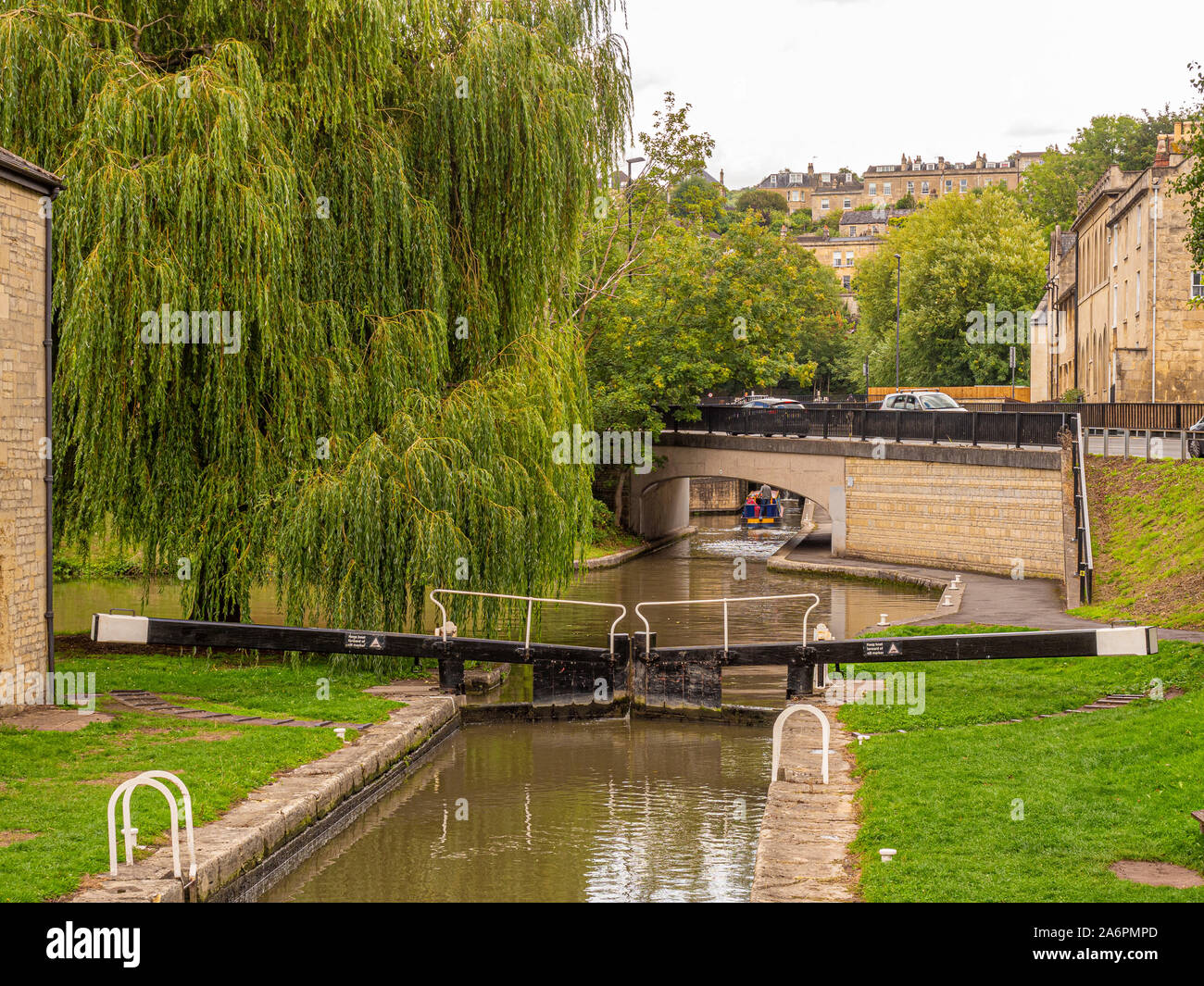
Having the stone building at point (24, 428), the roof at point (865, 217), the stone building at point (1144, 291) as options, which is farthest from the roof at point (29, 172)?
the roof at point (865, 217)

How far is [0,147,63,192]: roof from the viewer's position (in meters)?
14.1

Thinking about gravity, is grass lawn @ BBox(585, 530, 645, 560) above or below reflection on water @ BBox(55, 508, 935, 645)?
above

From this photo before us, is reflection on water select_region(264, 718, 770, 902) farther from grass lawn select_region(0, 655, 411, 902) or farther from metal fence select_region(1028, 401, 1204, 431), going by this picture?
metal fence select_region(1028, 401, 1204, 431)

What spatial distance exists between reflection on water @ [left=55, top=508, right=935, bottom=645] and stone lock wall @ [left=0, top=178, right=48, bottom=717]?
3416 mm

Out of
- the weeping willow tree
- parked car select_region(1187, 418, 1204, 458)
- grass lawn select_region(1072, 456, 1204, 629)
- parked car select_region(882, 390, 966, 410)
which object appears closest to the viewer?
the weeping willow tree

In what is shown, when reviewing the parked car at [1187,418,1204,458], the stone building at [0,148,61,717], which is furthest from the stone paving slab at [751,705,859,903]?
the parked car at [1187,418,1204,458]

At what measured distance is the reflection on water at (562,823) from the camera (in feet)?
36.2

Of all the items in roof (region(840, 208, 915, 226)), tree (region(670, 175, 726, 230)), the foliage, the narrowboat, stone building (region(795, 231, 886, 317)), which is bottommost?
the narrowboat

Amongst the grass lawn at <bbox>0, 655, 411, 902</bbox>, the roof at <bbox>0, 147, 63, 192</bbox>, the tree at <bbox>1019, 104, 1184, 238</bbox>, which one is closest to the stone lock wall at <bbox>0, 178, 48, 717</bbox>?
the roof at <bbox>0, 147, 63, 192</bbox>

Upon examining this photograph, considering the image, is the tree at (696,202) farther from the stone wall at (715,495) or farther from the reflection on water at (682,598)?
the stone wall at (715,495)

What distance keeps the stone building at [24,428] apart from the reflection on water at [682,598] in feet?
11.0

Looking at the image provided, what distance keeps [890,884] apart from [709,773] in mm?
6350

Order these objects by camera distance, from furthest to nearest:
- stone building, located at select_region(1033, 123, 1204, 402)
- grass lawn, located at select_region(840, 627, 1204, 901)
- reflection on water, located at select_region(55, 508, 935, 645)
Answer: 1. stone building, located at select_region(1033, 123, 1204, 402)
2. reflection on water, located at select_region(55, 508, 935, 645)
3. grass lawn, located at select_region(840, 627, 1204, 901)

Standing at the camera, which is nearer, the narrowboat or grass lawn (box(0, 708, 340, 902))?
grass lawn (box(0, 708, 340, 902))
